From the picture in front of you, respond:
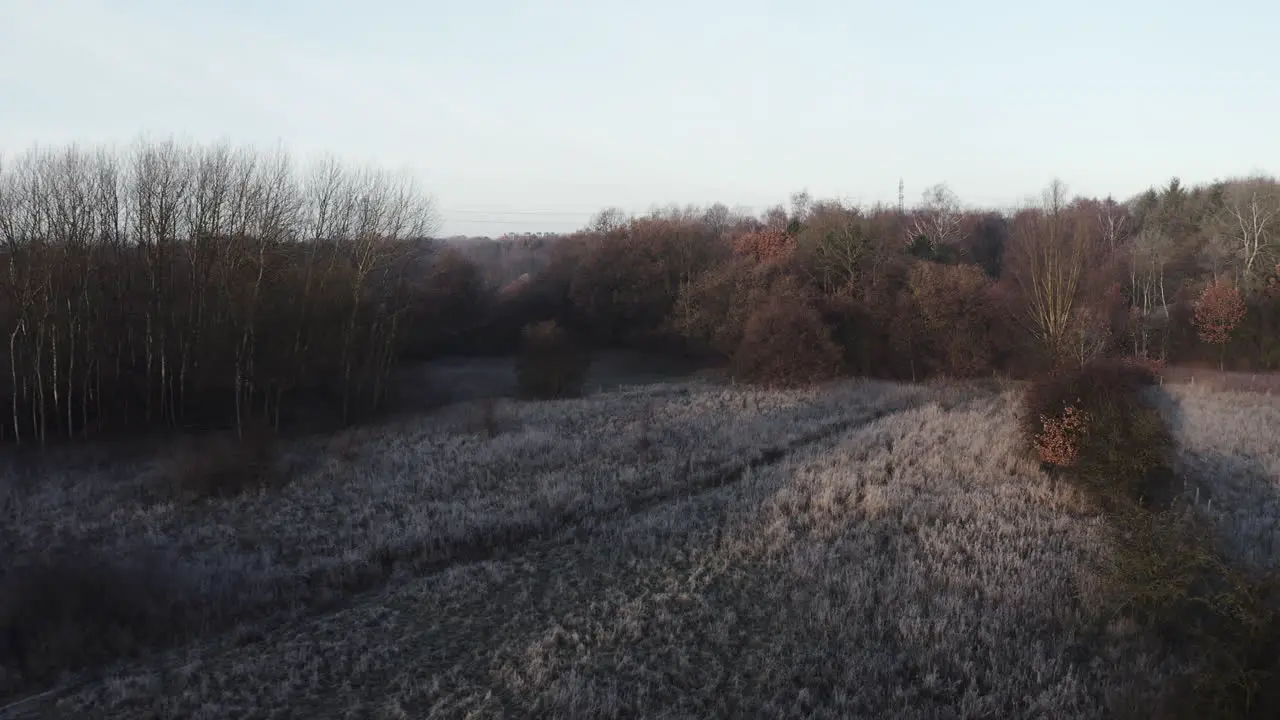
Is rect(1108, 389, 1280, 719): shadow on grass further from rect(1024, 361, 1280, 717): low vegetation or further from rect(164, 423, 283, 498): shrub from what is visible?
rect(164, 423, 283, 498): shrub

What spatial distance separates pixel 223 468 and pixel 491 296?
93.1 feet

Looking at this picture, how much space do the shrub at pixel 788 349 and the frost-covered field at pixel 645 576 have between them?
10258mm

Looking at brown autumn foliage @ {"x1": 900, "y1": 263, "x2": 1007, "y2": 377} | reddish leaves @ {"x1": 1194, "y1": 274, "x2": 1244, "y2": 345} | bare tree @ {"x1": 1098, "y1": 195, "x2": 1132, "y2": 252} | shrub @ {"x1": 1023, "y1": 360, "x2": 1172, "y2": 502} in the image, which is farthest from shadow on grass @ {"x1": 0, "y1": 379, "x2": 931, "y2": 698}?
bare tree @ {"x1": 1098, "y1": 195, "x2": 1132, "y2": 252}

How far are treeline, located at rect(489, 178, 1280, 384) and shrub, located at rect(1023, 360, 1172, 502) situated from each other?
7433mm

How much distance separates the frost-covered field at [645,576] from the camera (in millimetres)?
6691

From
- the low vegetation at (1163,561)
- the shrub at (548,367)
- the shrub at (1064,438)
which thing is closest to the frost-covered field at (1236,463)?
the low vegetation at (1163,561)

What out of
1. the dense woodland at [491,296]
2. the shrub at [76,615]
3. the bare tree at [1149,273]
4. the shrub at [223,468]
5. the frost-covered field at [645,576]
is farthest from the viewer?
the bare tree at [1149,273]

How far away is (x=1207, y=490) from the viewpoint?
41.5ft

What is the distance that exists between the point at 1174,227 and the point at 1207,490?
1423 inches

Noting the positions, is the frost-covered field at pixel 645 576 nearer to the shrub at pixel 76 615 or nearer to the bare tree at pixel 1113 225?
the shrub at pixel 76 615

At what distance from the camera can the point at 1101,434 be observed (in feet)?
40.7

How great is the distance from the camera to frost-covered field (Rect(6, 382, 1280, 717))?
6.69 meters

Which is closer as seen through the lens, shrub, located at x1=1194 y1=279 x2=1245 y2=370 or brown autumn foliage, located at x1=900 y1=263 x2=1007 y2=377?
brown autumn foliage, located at x1=900 y1=263 x2=1007 y2=377

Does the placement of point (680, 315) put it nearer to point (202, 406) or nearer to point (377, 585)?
point (202, 406)
